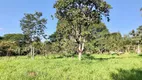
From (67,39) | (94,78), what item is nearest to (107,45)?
(67,39)

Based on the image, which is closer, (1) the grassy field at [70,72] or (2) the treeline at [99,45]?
(1) the grassy field at [70,72]

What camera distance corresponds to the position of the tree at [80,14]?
88.4ft

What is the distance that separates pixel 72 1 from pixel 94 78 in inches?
643

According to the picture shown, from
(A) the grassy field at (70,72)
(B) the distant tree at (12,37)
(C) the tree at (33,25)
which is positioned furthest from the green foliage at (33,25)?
(B) the distant tree at (12,37)

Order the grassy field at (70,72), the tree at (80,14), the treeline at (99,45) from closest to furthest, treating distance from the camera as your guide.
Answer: the grassy field at (70,72)
the tree at (80,14)
the treeline at (99,45)

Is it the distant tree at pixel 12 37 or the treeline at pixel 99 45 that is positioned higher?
the distant tree at pixel 12 37

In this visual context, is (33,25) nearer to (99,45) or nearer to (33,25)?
(33,25)

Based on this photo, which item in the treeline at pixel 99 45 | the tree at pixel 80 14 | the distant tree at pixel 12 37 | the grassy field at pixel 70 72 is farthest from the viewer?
the distant tree at pixel 12 37

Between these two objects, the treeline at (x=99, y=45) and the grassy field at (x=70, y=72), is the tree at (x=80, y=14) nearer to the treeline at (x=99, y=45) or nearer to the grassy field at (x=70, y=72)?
the grassy field at (x=70, y=72)

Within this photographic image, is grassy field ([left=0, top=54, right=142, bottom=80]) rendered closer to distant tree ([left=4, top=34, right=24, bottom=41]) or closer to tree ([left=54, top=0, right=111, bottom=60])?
tree ([left=54, top=0, right=111, bottom=60])

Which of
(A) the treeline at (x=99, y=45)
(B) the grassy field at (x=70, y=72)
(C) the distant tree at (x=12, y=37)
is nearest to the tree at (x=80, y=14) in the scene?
(B) the grassy field at (x=70, y=72)

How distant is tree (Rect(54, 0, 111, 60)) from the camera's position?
2694cm

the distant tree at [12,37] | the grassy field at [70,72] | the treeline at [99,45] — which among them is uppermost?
the distant tree at [12,37]

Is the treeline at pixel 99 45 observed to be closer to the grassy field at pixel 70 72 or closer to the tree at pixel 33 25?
the tree at pixel 33 25
